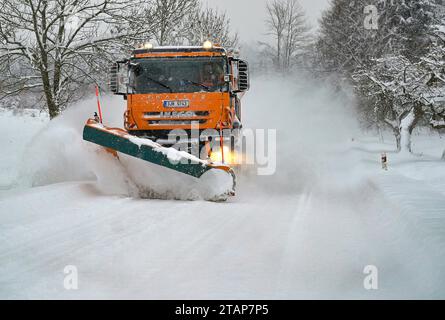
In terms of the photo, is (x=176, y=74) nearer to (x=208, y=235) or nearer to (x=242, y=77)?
(x=242, y=77)

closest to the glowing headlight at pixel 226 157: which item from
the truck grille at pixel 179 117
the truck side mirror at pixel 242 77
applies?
the truck grille at pixel 179 117

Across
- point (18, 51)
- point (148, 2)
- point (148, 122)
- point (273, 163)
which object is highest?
point (148, 2)

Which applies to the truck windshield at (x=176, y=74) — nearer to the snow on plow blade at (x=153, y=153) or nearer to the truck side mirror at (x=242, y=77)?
the truck side mirror at (x=242, y=77)

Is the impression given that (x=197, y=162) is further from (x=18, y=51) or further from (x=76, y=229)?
(x=18, y=51)

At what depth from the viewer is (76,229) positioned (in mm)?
4891

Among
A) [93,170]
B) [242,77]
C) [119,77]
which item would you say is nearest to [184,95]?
[242,77]

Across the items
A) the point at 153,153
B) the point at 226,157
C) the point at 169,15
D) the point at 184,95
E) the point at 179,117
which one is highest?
the point at 169,15

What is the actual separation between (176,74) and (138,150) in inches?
96.2

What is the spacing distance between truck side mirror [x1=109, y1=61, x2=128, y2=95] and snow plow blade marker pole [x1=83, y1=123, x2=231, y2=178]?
1.85m

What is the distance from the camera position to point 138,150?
679cm

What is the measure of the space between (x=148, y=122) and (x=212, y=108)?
1.28 metres

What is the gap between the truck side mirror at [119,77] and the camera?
873 centimetres

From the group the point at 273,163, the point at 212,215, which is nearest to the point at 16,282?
the point at 212,215
